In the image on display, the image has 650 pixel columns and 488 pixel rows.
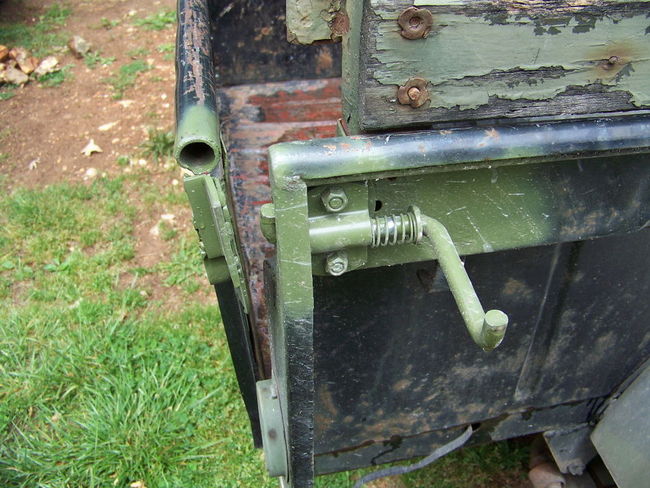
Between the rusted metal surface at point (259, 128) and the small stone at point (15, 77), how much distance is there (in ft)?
10.3

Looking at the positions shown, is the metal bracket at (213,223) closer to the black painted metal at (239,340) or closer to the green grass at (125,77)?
the black painted metal at (239,340)

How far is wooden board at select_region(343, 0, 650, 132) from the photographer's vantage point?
1029 mm

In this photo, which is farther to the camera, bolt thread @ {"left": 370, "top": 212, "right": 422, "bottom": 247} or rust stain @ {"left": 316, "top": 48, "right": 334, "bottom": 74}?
rust stain @ {"left": 316, "top": 48, "right": 334, "bottom": 74}

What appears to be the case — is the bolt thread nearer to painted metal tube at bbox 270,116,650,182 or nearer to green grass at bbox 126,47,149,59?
painted metal tube at bbox 270,116,650,182

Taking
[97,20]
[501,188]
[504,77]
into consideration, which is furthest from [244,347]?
[97,20]

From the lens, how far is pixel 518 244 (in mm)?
1272

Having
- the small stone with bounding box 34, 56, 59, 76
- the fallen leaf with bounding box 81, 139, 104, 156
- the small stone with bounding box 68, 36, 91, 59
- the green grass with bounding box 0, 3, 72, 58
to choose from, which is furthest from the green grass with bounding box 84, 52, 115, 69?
the fallen leaf with bounding box 81, 139, 104, 156

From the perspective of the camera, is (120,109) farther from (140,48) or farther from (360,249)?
(360,249)

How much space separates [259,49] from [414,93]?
2.41m

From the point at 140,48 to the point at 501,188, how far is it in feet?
18.3

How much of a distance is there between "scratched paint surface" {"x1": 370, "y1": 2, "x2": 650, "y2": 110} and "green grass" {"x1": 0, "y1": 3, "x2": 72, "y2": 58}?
577 cm

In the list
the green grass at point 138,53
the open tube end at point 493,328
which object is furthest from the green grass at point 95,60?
the open tube end at point 493,328

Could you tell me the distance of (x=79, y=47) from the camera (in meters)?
5.89

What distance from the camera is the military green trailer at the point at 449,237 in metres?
1.04
